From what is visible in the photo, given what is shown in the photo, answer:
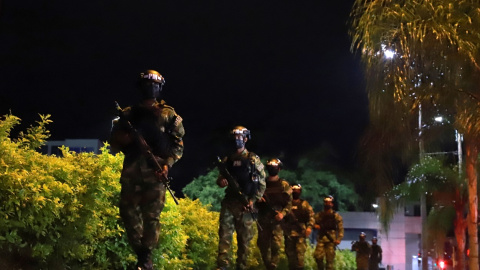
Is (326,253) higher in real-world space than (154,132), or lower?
lower

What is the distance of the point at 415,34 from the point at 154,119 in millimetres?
5148

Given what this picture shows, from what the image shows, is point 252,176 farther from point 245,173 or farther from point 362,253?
point 362,253

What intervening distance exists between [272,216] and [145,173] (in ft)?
15.3

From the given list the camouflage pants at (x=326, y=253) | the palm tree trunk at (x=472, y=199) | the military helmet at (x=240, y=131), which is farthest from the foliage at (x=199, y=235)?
the palm tree trunk at (x=472, y=199)

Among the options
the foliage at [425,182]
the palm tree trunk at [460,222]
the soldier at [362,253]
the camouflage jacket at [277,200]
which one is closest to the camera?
the camouflage jacket at [277,200]

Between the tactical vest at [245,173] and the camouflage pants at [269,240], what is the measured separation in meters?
1.94

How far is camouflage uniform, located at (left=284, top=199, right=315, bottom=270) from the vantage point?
485 inches

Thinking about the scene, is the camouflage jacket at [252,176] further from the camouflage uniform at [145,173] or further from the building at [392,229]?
the building at [392,229]

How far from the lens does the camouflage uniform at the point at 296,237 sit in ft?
40.4

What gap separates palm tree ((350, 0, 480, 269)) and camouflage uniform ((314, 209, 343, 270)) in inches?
150

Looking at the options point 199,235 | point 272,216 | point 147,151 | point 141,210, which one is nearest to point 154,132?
point 147,151

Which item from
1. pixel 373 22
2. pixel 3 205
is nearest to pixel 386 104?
pixel 373 22

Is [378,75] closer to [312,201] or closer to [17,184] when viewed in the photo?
[17,184]

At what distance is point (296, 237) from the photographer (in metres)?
12.5
